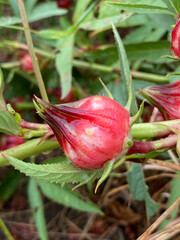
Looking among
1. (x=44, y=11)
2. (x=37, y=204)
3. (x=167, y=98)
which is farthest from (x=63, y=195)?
(x=44, y=11)

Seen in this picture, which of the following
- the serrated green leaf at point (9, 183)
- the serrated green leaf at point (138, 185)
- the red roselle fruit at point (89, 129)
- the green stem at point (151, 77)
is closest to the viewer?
the red roselle fruit at point (89, 129)

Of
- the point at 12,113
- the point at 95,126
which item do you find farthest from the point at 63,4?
the point at 95,126

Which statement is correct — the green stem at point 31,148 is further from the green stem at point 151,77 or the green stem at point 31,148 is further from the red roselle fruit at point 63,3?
the red roselle fruit at point 63,3

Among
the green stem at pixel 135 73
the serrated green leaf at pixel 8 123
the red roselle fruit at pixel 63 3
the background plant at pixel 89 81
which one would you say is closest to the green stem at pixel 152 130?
the background plant at pixel 89 81

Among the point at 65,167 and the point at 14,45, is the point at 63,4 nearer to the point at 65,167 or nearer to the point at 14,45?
the point at 14,45

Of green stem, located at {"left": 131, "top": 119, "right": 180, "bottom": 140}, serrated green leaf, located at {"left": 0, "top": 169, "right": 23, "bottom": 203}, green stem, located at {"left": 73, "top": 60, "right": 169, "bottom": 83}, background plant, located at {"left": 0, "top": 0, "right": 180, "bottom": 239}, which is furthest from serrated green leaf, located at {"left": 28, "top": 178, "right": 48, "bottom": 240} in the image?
green stem, located at {"left": 131, "top": 119, "right": 180, "bottom": 140}

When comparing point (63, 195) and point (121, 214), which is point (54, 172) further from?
point (121, 214)
